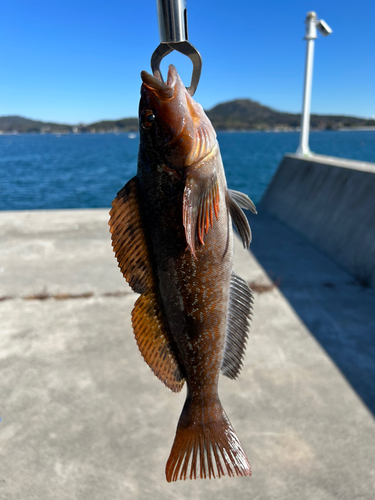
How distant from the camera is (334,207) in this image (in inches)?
316

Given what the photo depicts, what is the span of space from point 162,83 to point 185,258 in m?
0.78

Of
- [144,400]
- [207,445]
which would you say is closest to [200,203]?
[207,445]

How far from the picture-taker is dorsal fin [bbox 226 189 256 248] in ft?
5.88

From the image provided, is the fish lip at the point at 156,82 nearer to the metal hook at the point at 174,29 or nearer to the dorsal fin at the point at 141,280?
the metal hook at the point at 174,29

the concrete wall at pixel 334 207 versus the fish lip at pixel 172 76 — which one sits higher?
the fish lip at pixel 172 76

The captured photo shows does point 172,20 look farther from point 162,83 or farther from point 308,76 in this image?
point 308,76

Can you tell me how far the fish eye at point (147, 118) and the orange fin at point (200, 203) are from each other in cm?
31

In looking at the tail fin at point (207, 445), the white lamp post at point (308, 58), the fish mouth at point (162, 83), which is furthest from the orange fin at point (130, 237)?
the white lamp post at point (308, 58)

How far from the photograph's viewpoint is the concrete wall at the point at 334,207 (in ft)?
22.5

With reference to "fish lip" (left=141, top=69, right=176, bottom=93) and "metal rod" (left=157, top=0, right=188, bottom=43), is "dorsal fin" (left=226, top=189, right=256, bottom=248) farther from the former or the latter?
"metal rod" (left=157, top=0, right=188, bottom=43)

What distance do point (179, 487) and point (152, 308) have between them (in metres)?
2.04

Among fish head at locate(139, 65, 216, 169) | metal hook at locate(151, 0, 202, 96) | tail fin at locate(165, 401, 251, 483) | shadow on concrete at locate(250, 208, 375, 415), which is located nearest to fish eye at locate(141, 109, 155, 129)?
fish head at locate(139, 65, 216, 169)

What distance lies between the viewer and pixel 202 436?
2016 millimetres

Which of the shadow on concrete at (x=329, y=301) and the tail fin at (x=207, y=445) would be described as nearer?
the tail fin at (x=207, y=445)
